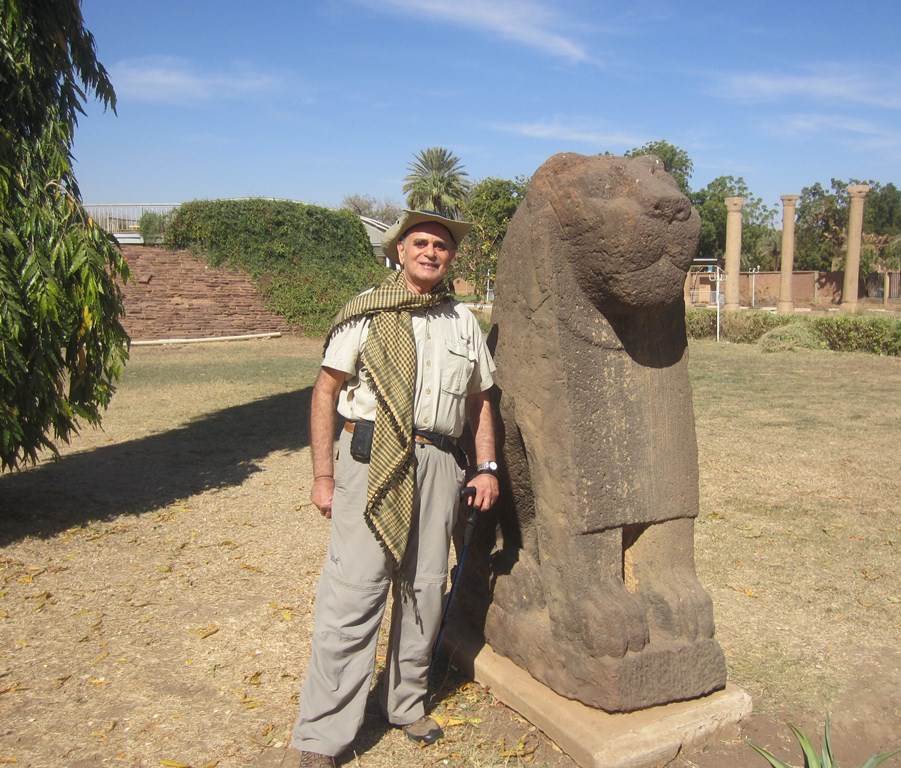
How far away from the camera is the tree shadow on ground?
19.2ft

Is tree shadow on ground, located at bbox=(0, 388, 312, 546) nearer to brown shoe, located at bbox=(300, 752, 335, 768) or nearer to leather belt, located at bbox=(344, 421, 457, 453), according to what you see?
brown shoe, located at bbox=(300, 752, 335, 768)

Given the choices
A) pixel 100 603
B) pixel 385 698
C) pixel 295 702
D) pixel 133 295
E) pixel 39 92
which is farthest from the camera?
pixel 133 295

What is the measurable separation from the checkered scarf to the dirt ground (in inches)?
33.1

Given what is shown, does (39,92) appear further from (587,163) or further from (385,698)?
(385,698)

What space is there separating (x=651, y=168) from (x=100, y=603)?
11.2ft

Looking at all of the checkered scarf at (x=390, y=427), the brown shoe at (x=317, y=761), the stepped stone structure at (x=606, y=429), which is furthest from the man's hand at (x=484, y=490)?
the brown shoe at (x=317, y=761)

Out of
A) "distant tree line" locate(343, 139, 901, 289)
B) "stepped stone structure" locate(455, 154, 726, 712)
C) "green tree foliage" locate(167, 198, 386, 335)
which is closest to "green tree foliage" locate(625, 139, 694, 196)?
"distant tree line" locate(343, 139, 901, 289)

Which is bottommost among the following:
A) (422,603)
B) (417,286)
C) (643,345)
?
(422,603)

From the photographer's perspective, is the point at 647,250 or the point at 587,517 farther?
the point at 587,517

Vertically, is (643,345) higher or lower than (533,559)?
higher

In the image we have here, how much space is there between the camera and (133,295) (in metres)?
19.6

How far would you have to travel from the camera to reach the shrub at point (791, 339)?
15.6 meters

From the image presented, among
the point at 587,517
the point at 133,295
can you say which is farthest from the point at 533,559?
the point at 133,295

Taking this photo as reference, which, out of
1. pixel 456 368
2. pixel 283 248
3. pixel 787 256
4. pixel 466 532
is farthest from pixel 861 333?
pixel 456 368
